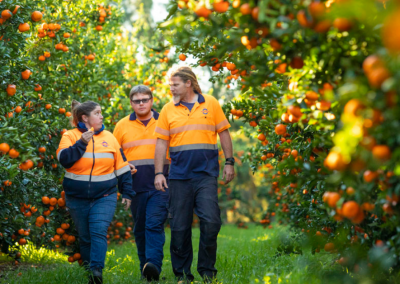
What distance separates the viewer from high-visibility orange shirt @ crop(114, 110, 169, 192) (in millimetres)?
5102

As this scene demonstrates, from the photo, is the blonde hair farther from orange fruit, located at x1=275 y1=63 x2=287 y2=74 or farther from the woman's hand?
orange fruit, located at x1=275 y1=63 x2=287 y2=74

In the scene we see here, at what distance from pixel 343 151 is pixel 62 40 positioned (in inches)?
200

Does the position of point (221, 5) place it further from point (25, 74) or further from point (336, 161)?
point (25, 74)

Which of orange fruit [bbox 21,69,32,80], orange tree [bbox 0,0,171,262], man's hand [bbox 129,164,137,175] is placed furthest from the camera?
man's hand [bbox 129,164,137,175]

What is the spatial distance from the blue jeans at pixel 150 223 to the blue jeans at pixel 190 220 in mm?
339

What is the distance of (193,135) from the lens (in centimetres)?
Answer: 442

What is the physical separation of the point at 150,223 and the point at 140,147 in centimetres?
93

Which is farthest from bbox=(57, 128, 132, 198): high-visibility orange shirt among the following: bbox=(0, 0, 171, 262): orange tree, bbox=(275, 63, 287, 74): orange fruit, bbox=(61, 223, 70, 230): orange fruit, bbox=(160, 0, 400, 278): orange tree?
bbox=(275, 63, 287, 74): orange fruit

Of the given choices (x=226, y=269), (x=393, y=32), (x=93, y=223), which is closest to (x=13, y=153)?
(x=93, y=223)

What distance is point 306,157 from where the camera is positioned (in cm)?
305

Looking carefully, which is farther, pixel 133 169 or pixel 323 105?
pixel 133 169

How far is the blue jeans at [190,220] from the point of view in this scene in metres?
4.30

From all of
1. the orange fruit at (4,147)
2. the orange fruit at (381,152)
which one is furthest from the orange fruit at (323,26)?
the orange fruit at (4,147)

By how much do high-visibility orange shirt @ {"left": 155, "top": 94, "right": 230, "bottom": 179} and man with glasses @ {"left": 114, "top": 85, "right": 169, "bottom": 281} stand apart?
1.73 feet
